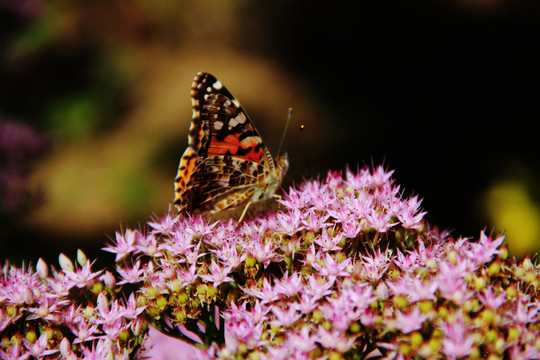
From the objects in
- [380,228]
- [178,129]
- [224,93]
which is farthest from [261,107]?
[380,228]

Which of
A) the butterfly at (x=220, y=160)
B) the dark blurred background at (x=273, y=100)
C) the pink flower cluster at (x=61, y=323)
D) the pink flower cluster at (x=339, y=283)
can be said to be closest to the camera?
the pink flower cluster at (x=339, y=283)

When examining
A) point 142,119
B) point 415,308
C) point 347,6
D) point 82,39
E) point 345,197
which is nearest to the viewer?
point 415,308

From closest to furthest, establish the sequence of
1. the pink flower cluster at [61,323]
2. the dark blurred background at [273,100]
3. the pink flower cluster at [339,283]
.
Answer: the pink flower cluster at [339,283], the pink flower cluster at [61,323], the dark blurred background at [273,100]

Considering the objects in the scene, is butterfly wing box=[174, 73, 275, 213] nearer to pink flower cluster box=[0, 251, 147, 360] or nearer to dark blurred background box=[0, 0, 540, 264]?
pink flower cluster box=[0, 251, 147, 360]

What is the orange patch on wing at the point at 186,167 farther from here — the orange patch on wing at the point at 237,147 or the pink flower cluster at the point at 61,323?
the pink flower cluster at the point at 61,323

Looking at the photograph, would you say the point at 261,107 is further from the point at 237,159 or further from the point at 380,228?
the point at 380,228

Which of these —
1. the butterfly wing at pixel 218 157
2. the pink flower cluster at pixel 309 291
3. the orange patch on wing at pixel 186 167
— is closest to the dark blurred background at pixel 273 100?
the orange patch on wing at pixel 186 167

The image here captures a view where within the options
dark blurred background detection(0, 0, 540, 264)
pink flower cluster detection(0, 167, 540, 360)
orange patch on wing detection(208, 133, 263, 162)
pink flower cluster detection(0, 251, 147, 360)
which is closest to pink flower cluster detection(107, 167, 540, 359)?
pink flower cluster detection(0, 167, 540, 360)
